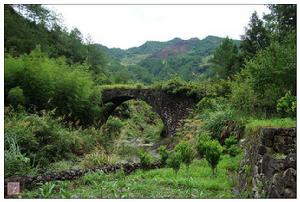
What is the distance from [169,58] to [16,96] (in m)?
66.2

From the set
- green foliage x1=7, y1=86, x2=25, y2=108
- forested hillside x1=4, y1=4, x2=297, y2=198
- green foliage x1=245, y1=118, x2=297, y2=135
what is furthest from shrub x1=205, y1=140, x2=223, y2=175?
green foliage x1=7, y1=86, x2=25, y2=108

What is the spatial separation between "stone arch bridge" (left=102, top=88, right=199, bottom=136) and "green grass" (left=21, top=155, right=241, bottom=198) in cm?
1120

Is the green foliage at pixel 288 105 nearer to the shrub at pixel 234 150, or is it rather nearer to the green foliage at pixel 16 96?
the shrub at pixel 234 150

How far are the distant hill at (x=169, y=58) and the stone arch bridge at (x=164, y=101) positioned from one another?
44.2 feet

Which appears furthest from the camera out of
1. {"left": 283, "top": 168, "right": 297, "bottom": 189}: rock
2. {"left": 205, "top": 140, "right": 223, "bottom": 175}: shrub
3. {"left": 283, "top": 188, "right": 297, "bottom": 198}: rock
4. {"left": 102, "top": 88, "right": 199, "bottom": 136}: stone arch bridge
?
{"left": 102, "top": 88, "right": 199, "bottom": 136}: stone arch bridge

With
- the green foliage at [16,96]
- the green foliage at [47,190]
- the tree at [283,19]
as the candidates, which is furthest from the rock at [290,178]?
the tree at [283,19]

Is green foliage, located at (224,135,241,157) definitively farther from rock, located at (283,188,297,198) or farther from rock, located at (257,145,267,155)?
rock, located at (283,188,297,198)

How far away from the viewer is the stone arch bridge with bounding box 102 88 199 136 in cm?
2062

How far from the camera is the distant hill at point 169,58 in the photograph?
61812 millimetres

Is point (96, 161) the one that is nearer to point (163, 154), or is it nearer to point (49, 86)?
point (163, 154)

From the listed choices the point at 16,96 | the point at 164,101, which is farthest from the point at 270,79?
the point at 164,101

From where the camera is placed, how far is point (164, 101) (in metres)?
21.8

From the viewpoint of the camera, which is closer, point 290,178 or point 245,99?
point 290,178

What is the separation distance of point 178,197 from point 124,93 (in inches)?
663
